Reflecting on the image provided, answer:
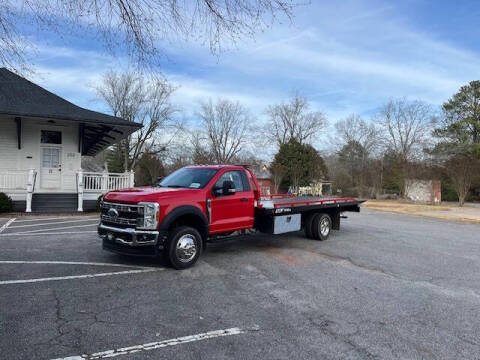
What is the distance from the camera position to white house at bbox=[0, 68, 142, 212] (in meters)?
15.6

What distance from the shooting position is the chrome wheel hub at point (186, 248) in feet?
21.4

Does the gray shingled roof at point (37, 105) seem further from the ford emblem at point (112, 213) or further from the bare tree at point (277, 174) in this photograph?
the bare tree at point (277, 174)

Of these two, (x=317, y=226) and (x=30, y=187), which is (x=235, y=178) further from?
(x=30, y=187)

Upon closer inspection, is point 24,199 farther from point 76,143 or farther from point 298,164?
point 298,164

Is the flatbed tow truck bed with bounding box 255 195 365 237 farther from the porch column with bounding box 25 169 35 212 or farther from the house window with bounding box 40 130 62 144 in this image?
the house window with bounding box 40 130 62 144

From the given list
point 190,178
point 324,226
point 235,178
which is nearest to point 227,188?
point 235,178

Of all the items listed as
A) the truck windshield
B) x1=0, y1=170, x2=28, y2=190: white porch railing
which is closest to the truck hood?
the truck windshield

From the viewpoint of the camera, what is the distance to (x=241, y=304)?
4.88 m

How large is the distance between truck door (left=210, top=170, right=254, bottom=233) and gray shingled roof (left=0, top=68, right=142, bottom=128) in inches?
404

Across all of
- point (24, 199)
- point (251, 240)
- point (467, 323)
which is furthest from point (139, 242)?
point (24, 199)

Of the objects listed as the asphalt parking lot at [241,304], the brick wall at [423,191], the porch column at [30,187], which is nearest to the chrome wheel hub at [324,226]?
the asphalt parking lot at [241,304]

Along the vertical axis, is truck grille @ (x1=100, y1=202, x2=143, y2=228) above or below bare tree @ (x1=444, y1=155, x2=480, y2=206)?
below

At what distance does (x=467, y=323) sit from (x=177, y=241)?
444 cm

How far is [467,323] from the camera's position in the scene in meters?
4.41
